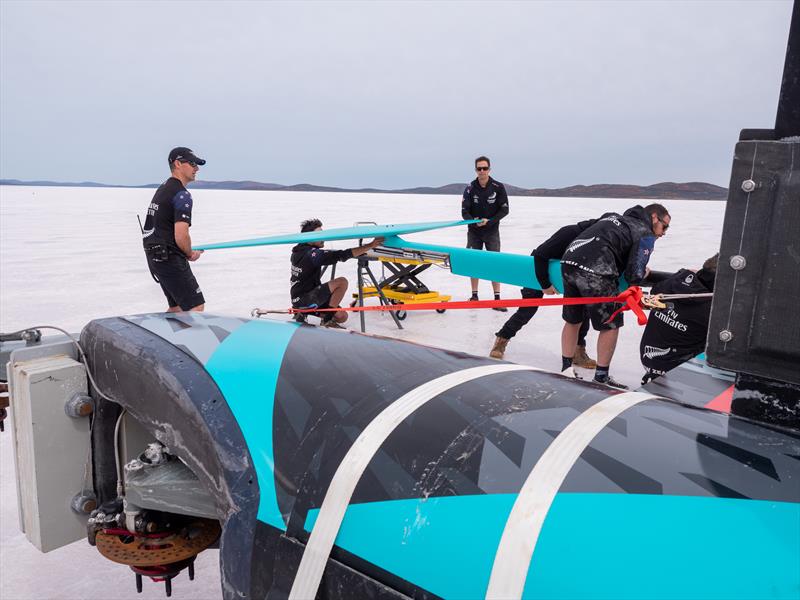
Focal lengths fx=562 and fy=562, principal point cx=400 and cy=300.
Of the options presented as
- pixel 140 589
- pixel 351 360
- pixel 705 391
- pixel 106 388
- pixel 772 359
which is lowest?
pixel 140 589

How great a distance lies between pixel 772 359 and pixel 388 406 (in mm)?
862

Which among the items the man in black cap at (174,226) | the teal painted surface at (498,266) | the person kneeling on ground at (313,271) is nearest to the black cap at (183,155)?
the man in black cap at (174,226)

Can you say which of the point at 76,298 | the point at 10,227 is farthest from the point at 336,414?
the point at 10,227

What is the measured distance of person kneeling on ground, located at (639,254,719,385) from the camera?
3637 mm

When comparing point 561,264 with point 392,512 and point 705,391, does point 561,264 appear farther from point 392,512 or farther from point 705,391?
point 392,512

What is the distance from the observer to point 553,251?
4.39 m

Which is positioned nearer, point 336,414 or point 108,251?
point 336,414

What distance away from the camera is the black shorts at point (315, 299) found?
5.46 m

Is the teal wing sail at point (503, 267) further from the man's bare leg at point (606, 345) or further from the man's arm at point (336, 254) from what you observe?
the man's arm at point (336, 254)

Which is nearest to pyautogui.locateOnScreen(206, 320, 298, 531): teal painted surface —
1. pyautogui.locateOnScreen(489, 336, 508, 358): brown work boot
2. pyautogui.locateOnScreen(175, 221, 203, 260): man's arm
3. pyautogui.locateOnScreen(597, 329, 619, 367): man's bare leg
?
pyautogui.locateOnScreen(175, 221, 203, 260): man's arm

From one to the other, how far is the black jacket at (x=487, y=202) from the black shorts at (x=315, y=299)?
2702mm

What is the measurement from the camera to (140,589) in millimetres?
2281

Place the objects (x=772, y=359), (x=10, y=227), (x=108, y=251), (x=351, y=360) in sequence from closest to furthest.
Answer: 1. (x=772, y=359)
2. (x=351, y=360)
3. (x=108, y=251)
4. (x=10, y=227)

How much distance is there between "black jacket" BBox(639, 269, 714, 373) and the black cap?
380 cm
